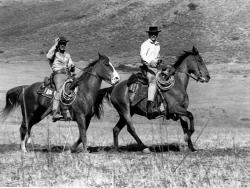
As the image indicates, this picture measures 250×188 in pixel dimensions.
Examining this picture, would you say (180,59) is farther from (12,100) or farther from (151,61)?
(12,100)

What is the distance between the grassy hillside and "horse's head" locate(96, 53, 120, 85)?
2777 centimetres

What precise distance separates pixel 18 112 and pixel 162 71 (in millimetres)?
12519

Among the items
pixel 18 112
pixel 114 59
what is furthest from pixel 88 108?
pixel 114 59

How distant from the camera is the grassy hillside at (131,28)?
48572 mm

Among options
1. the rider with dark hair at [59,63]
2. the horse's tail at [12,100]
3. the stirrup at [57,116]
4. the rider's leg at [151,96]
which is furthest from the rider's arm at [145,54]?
the horse's tail at [12,100]

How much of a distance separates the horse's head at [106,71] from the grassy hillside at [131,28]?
91.1 feet

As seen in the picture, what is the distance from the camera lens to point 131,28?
56094 mm

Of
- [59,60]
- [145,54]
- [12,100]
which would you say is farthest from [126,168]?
[12,100]

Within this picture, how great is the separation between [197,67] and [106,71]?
2286mm

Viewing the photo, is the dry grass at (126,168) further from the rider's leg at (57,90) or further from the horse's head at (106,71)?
the horse's head at (106,71)

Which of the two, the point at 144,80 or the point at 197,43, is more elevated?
the point at 197,43

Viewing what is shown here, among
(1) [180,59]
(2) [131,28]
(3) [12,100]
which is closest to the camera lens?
(1) [180,59]

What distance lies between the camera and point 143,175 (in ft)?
35.9

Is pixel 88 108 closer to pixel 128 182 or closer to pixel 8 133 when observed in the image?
pixel 128 182
